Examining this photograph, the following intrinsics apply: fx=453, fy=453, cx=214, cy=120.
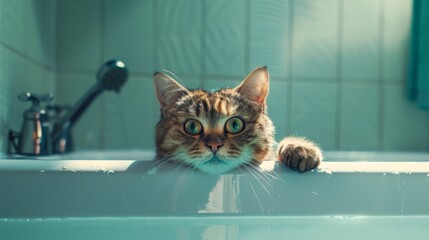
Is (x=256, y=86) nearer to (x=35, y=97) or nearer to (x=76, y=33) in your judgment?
(x=35, y=97)

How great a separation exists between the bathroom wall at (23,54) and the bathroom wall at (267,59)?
0.23 ft

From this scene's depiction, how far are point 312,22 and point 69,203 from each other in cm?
138

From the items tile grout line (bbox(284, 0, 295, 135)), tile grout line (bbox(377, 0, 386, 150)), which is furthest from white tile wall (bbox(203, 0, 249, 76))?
tile grout line (bbox(377, 0, 386, 150))

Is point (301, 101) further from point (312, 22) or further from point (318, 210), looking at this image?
point (318, 210)

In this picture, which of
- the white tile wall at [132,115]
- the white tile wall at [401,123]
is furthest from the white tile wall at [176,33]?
the white tile wall at [401,123]

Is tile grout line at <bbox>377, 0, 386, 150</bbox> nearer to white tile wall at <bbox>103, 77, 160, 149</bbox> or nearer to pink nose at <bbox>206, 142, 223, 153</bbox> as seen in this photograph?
white tile wall at <bbox>103, 77, 160, 149</bbox>

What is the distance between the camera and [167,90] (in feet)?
3.55

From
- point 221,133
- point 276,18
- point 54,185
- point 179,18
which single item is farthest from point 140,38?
point 54,185

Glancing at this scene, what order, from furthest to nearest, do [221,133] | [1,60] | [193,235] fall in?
[1,60], [221,133], [193,235]

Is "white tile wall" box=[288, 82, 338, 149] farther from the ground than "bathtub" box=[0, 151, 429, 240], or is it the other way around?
"white tile wall" box=[288, 82, 338, 149]

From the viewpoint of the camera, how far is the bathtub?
0.82 meters

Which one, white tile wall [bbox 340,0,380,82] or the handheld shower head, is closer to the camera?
the handheld shower head

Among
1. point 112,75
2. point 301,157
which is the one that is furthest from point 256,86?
point 112,75

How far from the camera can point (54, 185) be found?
846mm
